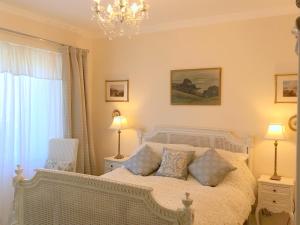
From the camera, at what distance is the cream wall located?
11.5ft

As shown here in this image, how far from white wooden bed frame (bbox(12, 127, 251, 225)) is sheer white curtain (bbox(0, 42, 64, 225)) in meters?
1.15

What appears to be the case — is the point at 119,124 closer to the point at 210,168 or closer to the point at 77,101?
the point at 77,101

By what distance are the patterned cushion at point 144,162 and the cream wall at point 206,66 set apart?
0.77 metres

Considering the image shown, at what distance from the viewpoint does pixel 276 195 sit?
127 inches

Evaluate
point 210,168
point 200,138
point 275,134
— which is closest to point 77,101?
point 200,138

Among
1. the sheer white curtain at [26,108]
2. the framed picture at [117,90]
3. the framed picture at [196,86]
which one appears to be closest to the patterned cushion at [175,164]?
the framed picture at [196,86]

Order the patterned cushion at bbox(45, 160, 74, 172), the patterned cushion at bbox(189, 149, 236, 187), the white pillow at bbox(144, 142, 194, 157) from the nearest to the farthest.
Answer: the patterned cushion at bbox(189, 149, 236, 187)
the white pillow at bbox(144, 142, 194, 157)
the patterned cushion at bbox(45, 160, 74, 172)

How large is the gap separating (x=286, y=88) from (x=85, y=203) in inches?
103

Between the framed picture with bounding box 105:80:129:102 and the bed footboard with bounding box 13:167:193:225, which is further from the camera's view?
the framed picture with bounding box 105:80:129:102

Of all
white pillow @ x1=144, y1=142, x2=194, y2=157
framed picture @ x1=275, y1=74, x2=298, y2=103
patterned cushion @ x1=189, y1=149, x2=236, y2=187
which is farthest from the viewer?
white pillow @ x1=144, y1=142, x2=194, y2=157

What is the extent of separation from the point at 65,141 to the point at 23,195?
4.68 feet

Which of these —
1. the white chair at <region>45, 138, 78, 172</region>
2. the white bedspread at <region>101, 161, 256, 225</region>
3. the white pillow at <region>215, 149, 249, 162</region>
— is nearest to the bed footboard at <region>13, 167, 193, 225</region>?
the white bedspread at <region>101, 161, 256, 225</region>

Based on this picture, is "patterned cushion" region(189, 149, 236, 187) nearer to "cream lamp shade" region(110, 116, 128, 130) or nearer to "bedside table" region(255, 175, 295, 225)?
"bedside table" region(255, 175, 295, 225)

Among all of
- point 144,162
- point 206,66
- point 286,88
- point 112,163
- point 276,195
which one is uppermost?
point 206,66
